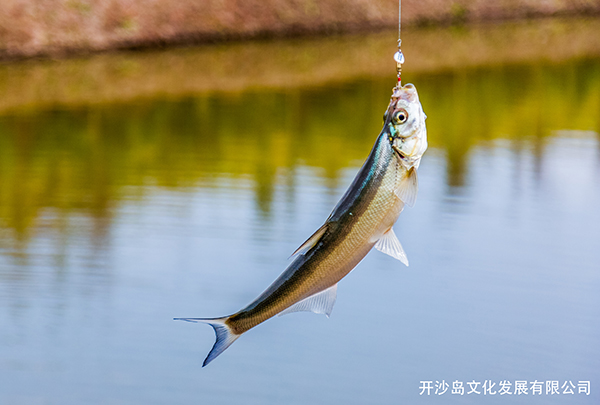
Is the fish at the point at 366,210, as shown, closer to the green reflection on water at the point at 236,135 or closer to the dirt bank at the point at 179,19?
the green reflection on water at the point at 236,135

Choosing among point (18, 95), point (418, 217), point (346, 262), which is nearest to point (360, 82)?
point (18, 95)

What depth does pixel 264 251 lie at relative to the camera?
7922 mm

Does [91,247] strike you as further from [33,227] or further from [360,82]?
[360,82]

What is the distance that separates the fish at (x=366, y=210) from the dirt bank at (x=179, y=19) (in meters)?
20.4

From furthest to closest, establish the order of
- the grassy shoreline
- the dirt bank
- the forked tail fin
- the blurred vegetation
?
the dirt bank → the grassy shoreline → the blurred vegetation → the forked tail fin

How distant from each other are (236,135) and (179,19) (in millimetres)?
12533

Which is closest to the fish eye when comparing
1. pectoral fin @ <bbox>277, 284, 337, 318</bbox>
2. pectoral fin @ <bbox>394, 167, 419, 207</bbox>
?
pectoral fin @ <bbox>394, 167, 419, 207</bbox>

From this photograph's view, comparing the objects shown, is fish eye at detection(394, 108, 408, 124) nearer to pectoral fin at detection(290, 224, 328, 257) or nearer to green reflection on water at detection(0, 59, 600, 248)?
pectoral fin at detection(290, 224, 328, 257)

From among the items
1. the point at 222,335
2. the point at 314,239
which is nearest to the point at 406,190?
the point at 314,239

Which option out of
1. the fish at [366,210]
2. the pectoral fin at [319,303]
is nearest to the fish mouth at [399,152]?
the fish at [366,210]

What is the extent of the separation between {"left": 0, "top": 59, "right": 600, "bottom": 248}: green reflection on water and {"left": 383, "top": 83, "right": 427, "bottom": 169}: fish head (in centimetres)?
718

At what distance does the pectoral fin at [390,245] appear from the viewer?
1.82 m

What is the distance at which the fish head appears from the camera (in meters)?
1.75

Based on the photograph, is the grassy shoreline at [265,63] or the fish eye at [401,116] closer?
the fish eye at [401,116]
